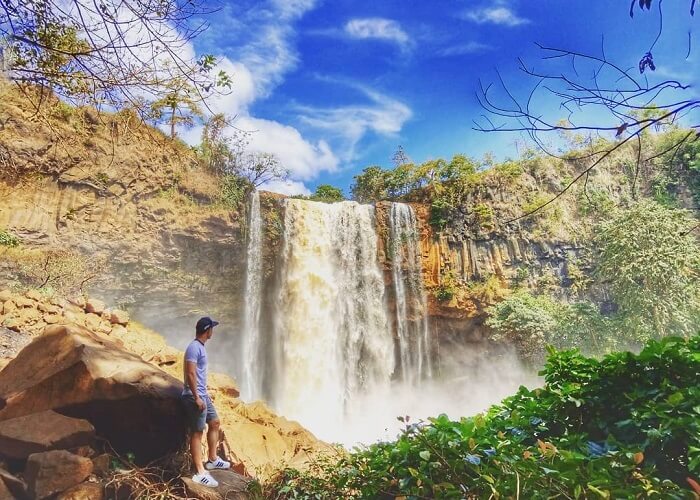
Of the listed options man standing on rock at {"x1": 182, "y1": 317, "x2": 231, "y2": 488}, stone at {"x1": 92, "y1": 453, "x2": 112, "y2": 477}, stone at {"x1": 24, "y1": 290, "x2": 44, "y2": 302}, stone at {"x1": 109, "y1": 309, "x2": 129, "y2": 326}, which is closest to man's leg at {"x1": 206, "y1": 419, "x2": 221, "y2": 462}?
man standing on rock at {"x1": 182, "y1": 317, "x2": 231, "y2": 488}

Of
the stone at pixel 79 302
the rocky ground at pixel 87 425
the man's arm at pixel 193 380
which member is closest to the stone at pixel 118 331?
the stone at pixel 79 302

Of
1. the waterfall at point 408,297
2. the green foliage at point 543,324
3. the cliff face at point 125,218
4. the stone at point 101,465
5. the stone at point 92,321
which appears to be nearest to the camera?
the stone at point 101,465

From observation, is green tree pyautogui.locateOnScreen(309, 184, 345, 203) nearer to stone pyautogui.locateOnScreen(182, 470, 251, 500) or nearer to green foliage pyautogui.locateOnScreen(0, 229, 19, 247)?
green foliage pyautogui.locateOnScreen(0, 229, 19, 247)

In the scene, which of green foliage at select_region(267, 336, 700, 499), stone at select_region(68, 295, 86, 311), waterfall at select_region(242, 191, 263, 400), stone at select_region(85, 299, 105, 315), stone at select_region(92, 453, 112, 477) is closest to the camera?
green foliage at select_region(267, 336, 700, 499)

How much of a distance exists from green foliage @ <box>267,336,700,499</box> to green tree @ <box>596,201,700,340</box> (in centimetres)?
1392

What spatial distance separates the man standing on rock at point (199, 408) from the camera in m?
4.03

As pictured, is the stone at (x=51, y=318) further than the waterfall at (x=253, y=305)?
No

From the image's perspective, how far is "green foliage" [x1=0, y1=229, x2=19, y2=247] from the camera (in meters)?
11.9

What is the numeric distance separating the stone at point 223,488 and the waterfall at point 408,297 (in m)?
14.7

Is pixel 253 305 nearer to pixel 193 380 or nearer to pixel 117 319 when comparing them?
pixel 117 319

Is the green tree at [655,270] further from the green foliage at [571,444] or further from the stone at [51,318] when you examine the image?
the stone at [51,318]

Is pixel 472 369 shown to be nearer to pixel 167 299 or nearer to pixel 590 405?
pixel 167 299

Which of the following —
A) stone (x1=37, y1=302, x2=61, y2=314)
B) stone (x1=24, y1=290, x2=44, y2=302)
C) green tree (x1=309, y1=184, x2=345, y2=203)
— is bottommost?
stone (x1=37, y1=302, x2=61, y2=314)

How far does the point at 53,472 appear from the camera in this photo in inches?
133
